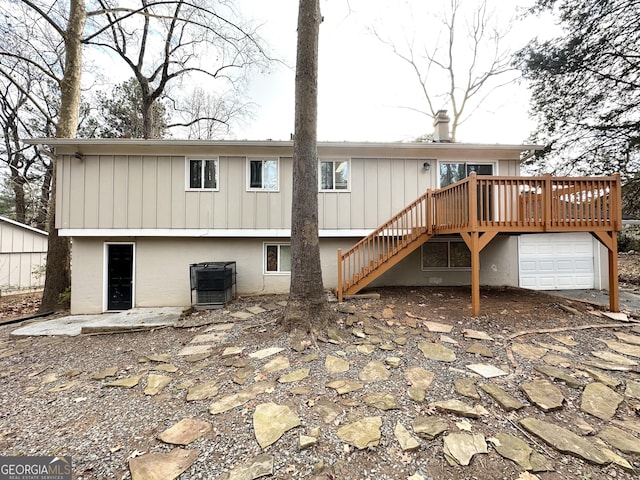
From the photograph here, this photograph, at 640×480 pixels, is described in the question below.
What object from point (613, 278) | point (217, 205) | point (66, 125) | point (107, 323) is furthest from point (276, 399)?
point (66, 125)

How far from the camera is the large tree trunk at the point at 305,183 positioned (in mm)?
4473

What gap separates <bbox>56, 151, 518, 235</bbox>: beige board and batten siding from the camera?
7.00 meters

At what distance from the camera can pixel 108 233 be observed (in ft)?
22.8

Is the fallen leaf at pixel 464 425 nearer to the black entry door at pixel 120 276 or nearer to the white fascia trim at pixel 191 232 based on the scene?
the white fascia trim at pixel 191 232

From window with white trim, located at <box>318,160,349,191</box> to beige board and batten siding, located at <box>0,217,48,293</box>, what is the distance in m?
14.0

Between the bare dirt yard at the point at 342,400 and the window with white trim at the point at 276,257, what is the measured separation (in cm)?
267

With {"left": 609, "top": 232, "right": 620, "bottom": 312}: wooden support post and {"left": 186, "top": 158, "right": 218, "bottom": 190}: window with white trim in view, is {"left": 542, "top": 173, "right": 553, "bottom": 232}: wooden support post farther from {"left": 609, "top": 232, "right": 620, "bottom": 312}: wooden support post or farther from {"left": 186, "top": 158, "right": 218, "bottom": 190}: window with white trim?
{"left": 186, "top": 158, "right": 218, "bottom": 190}: window with white trim

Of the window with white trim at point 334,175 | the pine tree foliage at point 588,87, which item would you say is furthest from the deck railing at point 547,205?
the pine tree foliage at point 588,87

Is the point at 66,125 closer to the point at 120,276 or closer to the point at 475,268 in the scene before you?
the point at 120,276

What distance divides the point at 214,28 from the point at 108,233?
7885 mm

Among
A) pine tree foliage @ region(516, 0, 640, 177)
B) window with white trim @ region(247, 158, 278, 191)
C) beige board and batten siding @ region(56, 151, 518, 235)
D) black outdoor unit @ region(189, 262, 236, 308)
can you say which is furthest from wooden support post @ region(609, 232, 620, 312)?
black outdoor unit @ region(189, 262, 236, 308)

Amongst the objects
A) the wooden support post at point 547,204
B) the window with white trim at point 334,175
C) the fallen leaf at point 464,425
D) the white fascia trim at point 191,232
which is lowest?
the fallen leaf at point 464,425

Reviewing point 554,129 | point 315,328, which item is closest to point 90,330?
point 315,328

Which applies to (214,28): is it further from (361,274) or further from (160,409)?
(160,409)
